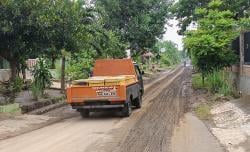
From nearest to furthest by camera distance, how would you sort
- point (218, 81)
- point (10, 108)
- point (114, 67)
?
point (10, 108), point (114, 67), point (218, 81)

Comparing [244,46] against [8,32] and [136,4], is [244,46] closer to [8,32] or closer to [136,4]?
[8,32]

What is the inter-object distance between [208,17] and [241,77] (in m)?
5.10

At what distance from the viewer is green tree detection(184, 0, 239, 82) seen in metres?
25.5

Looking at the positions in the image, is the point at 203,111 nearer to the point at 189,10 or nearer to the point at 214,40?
the point at 214,40

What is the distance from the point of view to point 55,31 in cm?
2061

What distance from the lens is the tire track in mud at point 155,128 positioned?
1182cm

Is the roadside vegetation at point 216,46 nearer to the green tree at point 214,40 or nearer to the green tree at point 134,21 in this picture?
the green tree at point 214,40

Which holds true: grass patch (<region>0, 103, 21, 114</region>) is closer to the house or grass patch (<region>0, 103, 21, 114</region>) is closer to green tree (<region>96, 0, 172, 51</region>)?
the house

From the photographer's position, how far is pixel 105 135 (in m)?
13.8

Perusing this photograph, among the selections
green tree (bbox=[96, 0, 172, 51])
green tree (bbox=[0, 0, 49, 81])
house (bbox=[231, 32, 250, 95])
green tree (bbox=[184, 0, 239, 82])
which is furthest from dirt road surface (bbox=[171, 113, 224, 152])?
green tree (bbox=[96, 0, 172, 51])

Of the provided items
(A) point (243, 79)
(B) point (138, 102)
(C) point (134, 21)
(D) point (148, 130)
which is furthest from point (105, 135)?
(C) point (134, 21)

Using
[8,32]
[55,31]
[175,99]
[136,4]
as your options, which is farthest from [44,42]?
[136,4]

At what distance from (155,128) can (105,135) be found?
A: 1.94 meters

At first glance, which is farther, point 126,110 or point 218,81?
point 218,81
